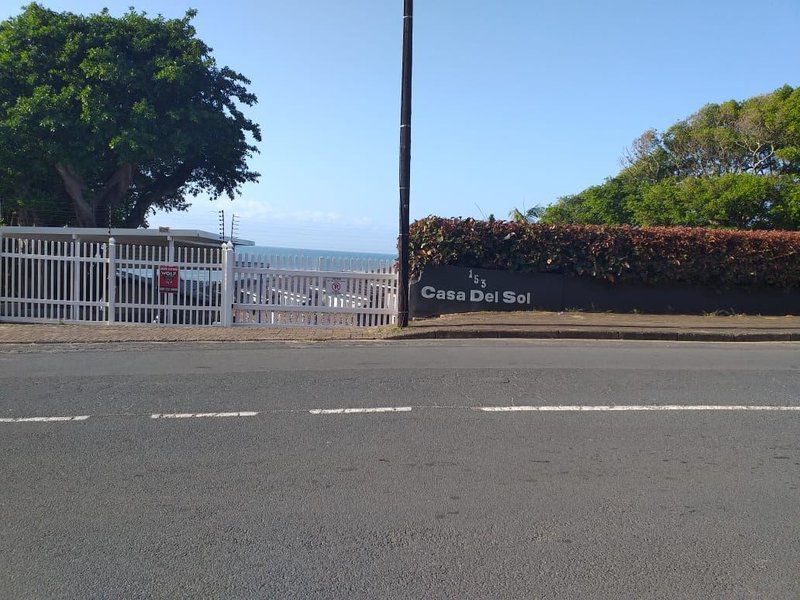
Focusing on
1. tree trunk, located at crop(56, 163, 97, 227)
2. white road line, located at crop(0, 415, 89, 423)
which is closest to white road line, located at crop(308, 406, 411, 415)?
white road line, located at crop(0, 415, 89, 423)

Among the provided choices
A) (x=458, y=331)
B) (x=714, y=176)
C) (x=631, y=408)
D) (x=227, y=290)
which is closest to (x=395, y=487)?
(x=631, y=408)

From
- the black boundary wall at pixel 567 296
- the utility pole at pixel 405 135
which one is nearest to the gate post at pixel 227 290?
the utility pole at pixel 405 135

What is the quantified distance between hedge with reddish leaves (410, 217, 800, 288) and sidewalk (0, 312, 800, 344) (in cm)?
137

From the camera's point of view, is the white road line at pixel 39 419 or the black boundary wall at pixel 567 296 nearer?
the white road line at pixel 39 419

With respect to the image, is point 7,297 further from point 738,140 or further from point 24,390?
point 738,140

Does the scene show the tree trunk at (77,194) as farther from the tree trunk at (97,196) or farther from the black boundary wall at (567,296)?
the black boundary wall at (567,296)

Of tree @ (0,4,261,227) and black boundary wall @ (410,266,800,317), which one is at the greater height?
tree @ (0,4,261,227)

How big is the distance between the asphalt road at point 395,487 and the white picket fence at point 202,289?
4765 mm

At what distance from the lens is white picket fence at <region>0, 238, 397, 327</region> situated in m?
13.2

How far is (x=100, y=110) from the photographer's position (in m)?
20.5

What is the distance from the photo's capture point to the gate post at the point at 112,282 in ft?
42.7

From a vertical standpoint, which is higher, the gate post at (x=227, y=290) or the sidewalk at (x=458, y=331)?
the gate post at (x=227, y=290)

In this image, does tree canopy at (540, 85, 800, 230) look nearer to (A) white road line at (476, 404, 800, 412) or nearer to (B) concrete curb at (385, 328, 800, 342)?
(B) concrete curb at (385, 328, 800, 342)

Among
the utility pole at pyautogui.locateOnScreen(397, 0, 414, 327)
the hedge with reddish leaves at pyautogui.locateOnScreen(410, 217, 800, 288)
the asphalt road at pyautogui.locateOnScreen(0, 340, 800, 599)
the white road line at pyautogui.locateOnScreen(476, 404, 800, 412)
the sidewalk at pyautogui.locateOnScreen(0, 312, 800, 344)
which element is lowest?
the asphalt road at pyautogui.locateOnScreen(0, 340, 800, 599)
